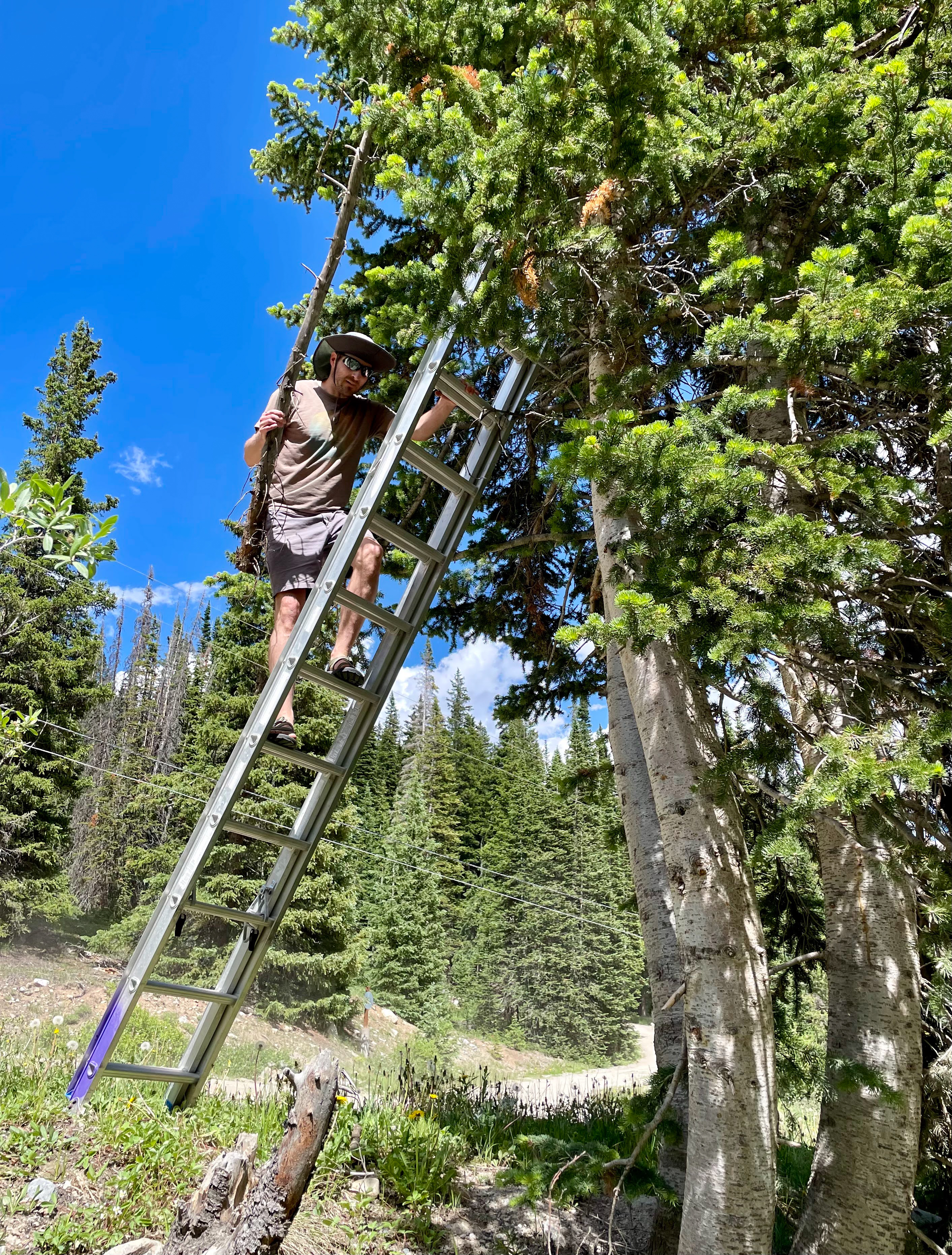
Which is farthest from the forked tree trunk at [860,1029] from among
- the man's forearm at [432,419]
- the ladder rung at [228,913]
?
the ladder rung at [228,913]

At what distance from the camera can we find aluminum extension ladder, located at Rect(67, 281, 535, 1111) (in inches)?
139

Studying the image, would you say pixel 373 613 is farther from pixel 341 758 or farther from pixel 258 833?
pixel 258 833

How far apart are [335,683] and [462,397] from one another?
1.69 metres

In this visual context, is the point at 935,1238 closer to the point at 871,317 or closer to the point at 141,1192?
the point at 141,1192

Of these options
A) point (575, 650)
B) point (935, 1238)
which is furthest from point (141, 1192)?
point (575, 650)

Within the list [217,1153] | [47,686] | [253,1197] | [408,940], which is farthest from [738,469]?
[408,940]

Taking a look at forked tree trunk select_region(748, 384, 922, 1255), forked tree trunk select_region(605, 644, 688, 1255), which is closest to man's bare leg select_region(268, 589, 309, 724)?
forked tree trunk select_region(605, 644, 688, 1255)

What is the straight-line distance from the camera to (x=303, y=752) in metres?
3.66

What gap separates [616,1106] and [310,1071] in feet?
21.4

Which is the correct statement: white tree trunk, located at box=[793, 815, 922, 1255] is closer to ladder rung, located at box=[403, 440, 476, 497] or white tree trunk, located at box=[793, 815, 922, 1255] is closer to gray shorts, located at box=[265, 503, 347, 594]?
ladder rung, located at box=[403, 440, 476, 497]

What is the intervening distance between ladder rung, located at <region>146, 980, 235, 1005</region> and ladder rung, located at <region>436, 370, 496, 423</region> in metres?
3.13

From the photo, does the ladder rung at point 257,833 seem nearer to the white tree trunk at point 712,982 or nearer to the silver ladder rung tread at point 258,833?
the silver ladder rung tread at point 258,833

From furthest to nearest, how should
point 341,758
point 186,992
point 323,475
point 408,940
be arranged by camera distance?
point 408,940 → point 323,475 → point 341,758 → point 186,992

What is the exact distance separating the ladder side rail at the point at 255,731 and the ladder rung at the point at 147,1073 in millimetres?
62
